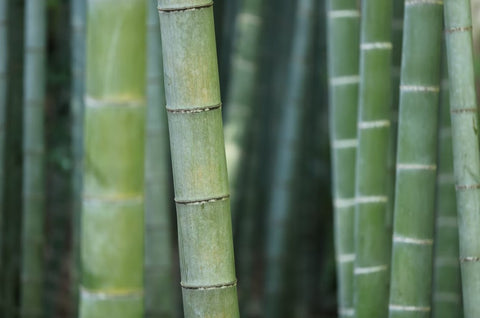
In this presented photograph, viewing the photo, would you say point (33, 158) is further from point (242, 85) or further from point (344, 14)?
point (344, 14)

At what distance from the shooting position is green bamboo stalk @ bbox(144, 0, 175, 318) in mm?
1921

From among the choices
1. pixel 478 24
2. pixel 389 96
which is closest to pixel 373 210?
pixel 389 96

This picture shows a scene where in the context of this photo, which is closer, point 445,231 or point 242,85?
point 445,231

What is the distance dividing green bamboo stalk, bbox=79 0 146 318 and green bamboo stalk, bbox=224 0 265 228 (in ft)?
4.79

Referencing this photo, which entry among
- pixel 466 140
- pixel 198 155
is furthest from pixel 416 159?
pixel 198 155

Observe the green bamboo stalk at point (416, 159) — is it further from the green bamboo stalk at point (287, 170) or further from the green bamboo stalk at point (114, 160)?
the green bamboo stalk at point (287, 170)

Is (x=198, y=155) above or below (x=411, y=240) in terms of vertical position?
above

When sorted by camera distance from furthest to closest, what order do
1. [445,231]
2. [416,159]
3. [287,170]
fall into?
[287,170] → [445,231] → [416,159]

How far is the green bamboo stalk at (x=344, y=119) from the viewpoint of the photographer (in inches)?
60.7

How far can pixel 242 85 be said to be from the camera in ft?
8.27

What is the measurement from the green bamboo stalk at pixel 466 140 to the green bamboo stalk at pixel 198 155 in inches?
15.5

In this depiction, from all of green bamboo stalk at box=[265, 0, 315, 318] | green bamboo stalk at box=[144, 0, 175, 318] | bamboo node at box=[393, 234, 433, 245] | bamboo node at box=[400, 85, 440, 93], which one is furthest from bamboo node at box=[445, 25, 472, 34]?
green bamboo stalk at box=[265, 0, 315, 318]

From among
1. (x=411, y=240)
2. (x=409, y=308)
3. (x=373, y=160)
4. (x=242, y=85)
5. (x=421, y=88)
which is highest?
(x=242, y=85)

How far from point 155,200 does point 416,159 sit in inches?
32.9
